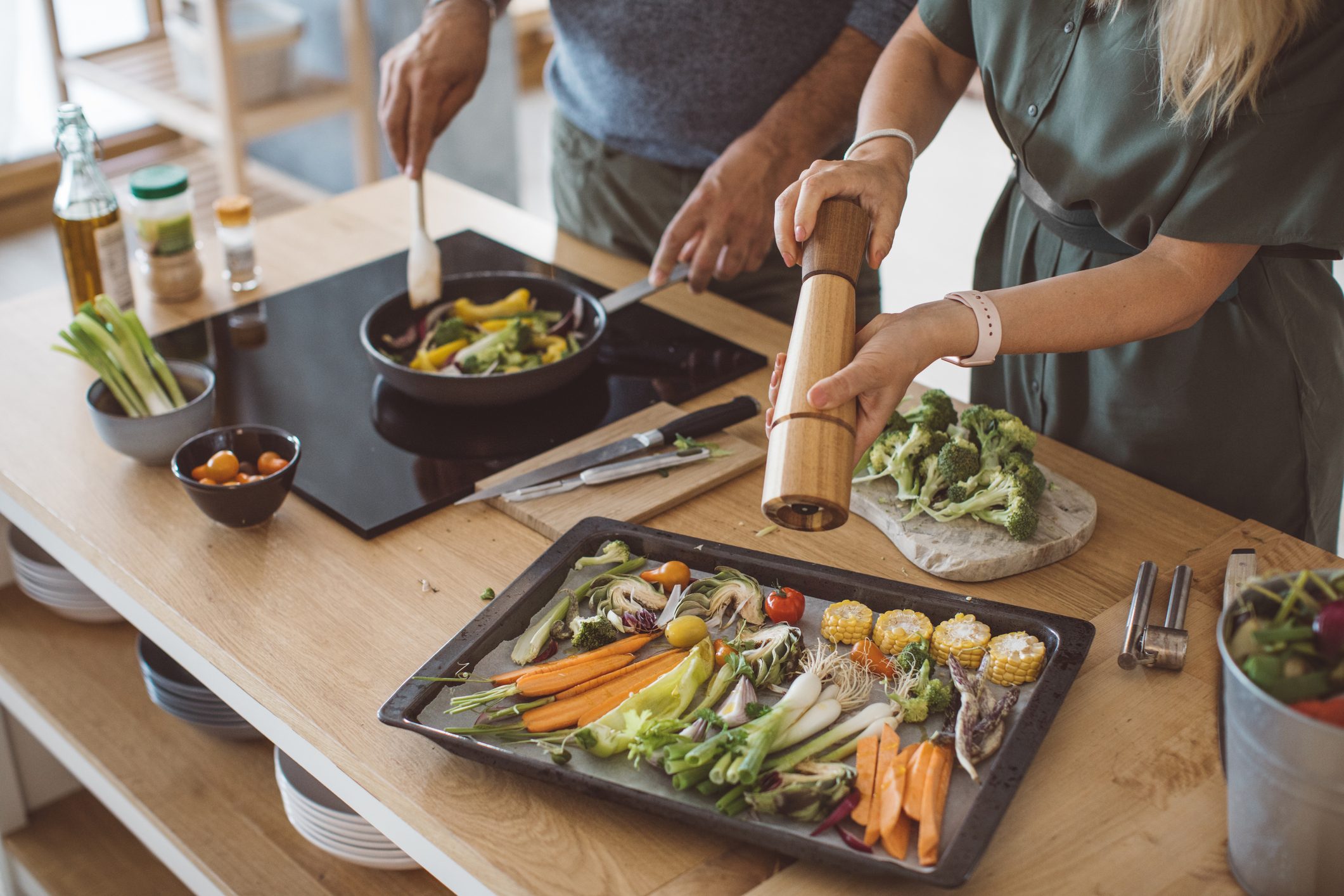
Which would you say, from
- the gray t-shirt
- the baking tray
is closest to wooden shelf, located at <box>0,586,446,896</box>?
the baking tray

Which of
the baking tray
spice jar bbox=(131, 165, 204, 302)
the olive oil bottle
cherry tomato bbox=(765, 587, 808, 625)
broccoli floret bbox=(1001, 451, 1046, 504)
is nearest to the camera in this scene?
the baking tray

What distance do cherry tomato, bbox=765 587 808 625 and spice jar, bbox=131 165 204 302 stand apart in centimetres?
117

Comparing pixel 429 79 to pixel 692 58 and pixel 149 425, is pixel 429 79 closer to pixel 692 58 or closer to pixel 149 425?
pixel 692 58

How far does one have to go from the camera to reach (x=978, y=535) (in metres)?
1.32

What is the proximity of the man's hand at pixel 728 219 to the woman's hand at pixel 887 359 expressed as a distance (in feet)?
2.06

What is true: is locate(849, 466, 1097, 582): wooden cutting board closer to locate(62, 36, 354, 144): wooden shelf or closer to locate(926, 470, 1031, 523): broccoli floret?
locate(926, 470, 1031, 523): broccoli floret

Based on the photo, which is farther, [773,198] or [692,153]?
[692,153]

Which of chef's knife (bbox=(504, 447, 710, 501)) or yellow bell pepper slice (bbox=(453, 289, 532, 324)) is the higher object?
yellow bell pepper slice (bbox=(453, 289, 532, 324))

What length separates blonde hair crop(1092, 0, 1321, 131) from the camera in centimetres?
114

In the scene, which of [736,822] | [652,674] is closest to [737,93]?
[652,674]

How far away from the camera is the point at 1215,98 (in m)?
1.21

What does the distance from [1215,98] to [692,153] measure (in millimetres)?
1018

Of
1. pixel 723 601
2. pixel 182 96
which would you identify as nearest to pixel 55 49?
pixel 182 96

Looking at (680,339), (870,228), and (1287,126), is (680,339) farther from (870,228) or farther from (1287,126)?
(1287,126)
